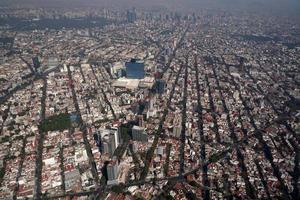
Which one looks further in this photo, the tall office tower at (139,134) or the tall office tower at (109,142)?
the tall office tower at (139,134)

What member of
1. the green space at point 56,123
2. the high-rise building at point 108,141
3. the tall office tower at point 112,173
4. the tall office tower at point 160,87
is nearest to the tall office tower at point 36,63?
the green space at point 56,123

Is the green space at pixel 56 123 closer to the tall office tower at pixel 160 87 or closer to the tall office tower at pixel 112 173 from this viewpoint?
the tall office tower at pixel 112 173

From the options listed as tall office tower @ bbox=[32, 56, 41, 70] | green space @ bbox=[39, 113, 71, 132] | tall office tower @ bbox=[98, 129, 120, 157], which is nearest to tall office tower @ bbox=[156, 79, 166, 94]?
green space @ bbox=[39, 113, 71, 132]

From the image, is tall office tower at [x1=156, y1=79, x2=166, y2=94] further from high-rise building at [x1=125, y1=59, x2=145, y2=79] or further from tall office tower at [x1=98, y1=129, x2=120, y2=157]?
tall office tower at [x1=98, y1=129, x2=120, y2=157]

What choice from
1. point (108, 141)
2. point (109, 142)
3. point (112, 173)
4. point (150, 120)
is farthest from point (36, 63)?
point (112, 173)

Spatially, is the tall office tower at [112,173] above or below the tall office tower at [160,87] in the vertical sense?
below

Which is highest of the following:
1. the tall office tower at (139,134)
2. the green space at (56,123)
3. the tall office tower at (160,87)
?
the tall office tower at (160,87)

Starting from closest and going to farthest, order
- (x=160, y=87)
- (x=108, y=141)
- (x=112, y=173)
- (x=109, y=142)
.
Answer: (x=112, y=173) < (x=109, y=142) < (x=108, y=141) < (x=160, y=87)

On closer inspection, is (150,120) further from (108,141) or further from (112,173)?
(112,173)

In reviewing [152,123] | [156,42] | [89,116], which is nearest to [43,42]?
[156,42]
